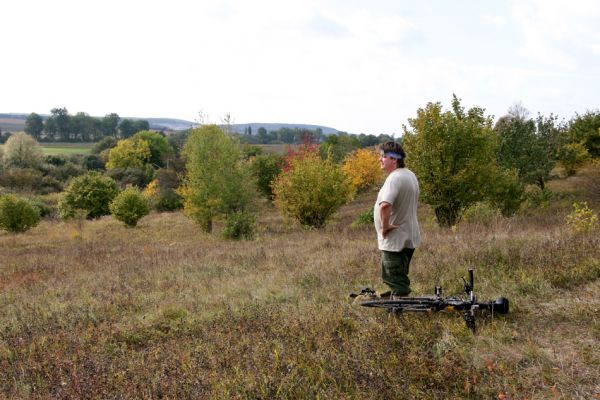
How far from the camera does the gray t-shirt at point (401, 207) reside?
16.4 feet

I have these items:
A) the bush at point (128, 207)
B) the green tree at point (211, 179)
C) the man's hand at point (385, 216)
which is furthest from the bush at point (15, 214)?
the man's hand at point (385, 216)

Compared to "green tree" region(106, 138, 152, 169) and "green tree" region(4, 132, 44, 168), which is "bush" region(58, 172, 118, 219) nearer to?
"green tree" region(4, 132, 44, 168)

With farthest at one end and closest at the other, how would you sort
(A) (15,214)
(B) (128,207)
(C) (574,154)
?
(C) (574,154) → (B) (128,207) → (A) (15,214)

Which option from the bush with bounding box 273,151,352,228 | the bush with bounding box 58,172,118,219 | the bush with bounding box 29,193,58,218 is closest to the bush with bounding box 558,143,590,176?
the bush with bounding box 273,151,352,228

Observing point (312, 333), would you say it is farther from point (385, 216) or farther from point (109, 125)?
point (109, 125)

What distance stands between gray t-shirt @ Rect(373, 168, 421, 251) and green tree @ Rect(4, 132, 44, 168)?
269 ft

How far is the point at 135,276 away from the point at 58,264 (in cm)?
463

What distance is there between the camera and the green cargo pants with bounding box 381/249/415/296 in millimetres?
5148

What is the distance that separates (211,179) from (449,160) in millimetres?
17218

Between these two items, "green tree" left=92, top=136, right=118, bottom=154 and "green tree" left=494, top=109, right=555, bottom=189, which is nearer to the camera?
"green tree" left=494, top=109, right=555, bottom=189

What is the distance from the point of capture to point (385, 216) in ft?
16.4

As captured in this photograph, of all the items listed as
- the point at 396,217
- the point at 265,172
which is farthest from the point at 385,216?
the point at 265,172

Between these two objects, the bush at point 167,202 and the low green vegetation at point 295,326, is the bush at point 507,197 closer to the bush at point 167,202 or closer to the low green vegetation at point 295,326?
the low green vegetation at point 295,326

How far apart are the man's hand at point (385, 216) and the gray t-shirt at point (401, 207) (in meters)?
0.05
